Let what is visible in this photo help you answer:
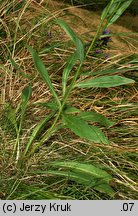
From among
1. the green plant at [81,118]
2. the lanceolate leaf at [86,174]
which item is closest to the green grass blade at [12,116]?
the green plant at [81,118]

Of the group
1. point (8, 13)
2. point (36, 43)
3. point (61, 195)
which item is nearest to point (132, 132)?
point (61, 195)

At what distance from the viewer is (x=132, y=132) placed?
1.78 metres

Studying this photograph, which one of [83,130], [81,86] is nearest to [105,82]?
[81,86]

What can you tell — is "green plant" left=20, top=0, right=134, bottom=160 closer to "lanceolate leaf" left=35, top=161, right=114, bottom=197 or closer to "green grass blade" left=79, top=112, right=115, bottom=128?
"green grass blade" left=79, top=112, right=115, bottom=128

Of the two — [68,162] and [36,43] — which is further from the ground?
[36,43]

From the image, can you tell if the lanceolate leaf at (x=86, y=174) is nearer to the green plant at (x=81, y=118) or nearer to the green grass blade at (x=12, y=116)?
the green plant at (x=81, y=118)

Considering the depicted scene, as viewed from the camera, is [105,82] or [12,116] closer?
[105,82]

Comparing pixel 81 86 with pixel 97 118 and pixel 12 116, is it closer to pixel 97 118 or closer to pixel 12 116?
pixel 97 118

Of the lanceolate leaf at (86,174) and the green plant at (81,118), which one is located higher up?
the green plant at (81,118)

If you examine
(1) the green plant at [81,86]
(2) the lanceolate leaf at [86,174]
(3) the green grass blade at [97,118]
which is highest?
(1) the green plant at [81,86]

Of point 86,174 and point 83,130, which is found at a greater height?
point 83,130

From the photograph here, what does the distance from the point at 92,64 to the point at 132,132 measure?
18.9 inches

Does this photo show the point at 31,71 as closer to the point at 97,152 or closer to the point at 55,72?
the point at 55,72

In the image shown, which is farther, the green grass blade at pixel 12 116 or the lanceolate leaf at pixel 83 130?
the green grass blade at pixel 12 116
